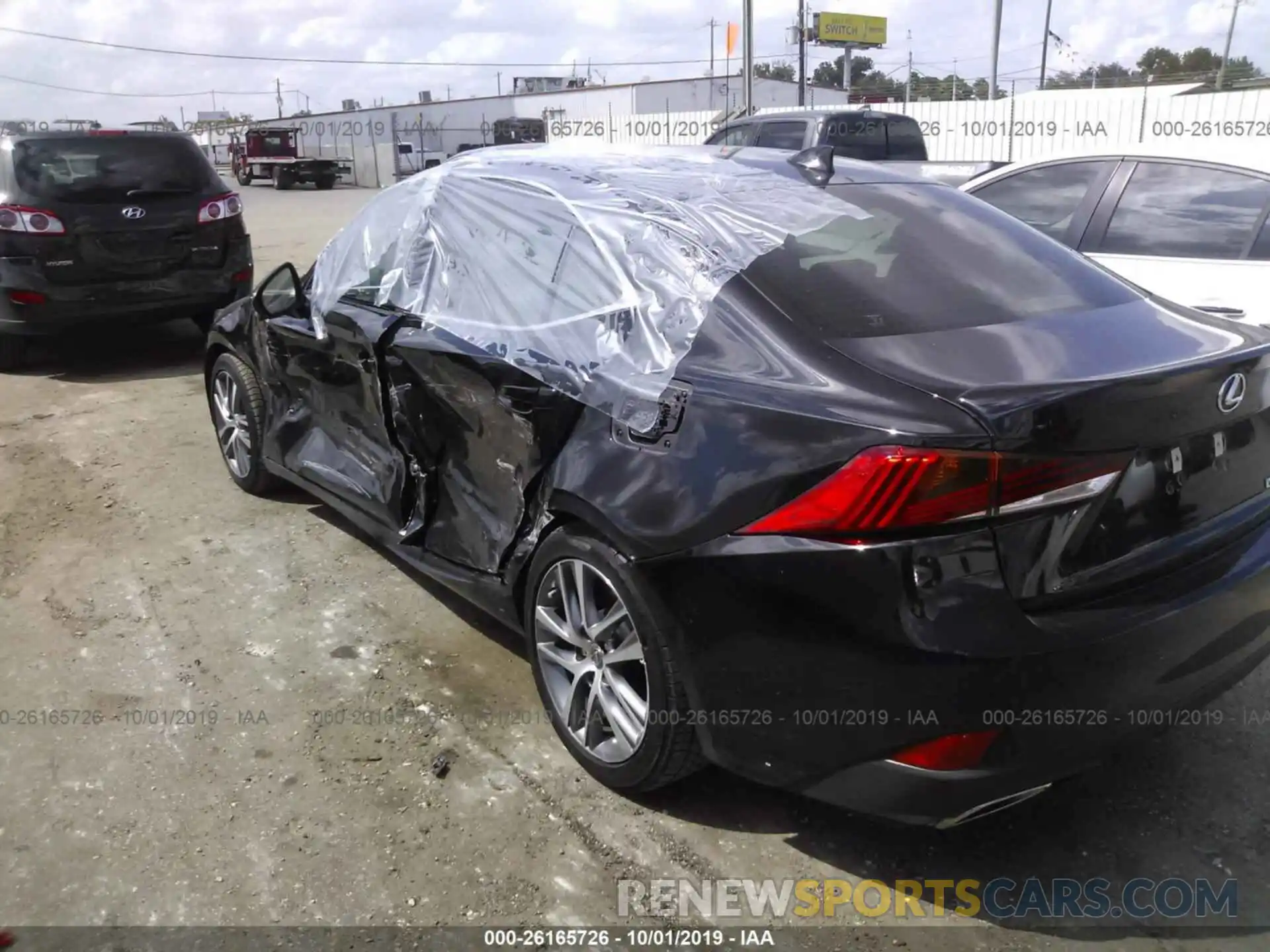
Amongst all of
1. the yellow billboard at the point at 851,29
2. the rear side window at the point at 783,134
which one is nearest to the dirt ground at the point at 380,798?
the rear side window at the point at 783,134

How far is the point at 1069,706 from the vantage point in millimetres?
2180

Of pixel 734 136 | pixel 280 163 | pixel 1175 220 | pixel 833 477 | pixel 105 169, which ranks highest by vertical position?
pixel 734 136

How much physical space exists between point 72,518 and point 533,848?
3.49m

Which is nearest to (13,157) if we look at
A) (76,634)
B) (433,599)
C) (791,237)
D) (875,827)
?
(76,634)

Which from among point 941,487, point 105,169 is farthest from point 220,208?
point 941,487

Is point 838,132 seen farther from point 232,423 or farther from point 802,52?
point 802,52

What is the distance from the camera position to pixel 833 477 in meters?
2.19

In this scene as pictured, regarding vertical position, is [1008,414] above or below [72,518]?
above

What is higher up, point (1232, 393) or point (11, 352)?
point (1232, 393)

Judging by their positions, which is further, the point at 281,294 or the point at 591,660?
the point at 281,294

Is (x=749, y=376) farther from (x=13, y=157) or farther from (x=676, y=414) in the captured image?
(x=13, y=157)

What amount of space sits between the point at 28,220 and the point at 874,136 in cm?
902

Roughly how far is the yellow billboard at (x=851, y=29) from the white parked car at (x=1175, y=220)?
199 feet

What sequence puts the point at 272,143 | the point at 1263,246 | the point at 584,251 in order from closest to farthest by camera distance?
the point at 584,251
the point at 1263,246
the point at 272,143
